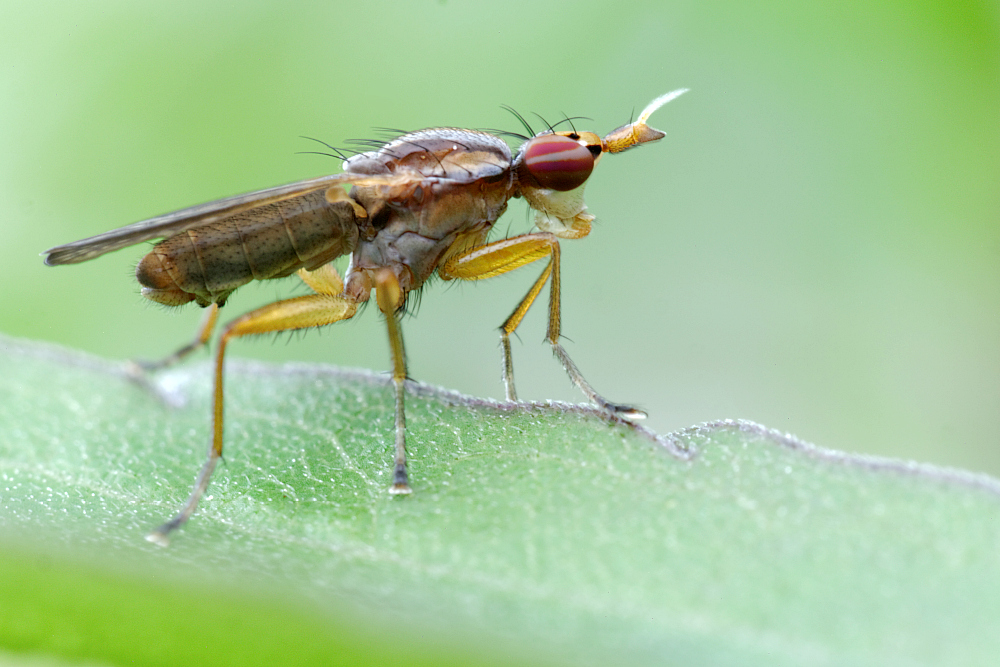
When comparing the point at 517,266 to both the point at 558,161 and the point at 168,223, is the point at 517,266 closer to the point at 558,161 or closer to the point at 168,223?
the point at 558,161

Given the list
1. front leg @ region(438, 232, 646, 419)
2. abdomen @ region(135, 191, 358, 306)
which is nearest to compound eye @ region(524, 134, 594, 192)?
front leg @ region(438, 232, 646, 419)

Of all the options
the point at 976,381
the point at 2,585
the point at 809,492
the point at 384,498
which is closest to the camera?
the point at 2,585

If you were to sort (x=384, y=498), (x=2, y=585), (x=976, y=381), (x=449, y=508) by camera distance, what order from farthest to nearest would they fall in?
(x=976, y=381) < (x=384, y=498) < (x=449, y=508) < (x=2, y=585)

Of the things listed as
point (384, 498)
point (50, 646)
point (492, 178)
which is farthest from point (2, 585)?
point (492, 178)

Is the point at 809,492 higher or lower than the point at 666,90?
→ lower

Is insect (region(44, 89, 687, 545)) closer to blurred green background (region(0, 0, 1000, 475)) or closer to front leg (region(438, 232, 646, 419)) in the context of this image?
front leg (region(438, 232, 646, 419))

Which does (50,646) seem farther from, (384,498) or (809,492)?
(809,492)

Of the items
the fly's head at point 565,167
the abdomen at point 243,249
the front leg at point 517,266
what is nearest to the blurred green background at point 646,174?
the fly's head at point 565,167
